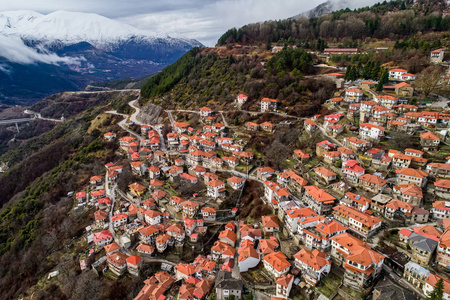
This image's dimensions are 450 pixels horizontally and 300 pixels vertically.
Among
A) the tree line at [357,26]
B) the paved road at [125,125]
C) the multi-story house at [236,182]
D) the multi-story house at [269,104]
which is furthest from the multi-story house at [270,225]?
the tree line at [357,26]

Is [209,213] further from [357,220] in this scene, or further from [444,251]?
[444,251]

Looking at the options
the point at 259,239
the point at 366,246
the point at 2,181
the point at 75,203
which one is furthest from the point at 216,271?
the point at 2,181

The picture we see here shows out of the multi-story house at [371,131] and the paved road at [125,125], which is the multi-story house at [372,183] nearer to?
the multi-story house at [371,131]

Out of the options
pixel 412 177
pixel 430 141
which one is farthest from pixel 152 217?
pixel 430 141

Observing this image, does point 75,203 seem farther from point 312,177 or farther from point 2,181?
point 312,177

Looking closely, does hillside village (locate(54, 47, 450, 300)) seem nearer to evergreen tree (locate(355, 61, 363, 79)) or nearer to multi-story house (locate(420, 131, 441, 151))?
multi-story house (locate(420, 131, 441, 151))

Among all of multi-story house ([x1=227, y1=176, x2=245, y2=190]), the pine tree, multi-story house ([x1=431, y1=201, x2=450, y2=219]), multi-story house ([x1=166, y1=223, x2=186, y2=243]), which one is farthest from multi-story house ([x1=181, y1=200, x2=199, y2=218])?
multi-story house ([x1=431, y1=201, x2=450, y2=219])
